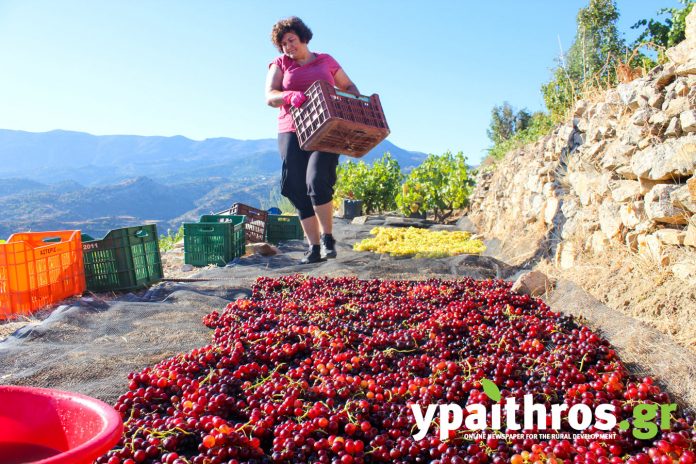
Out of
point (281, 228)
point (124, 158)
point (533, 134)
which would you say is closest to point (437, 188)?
point (533, 134)

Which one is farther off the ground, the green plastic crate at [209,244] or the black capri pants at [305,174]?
the black capri pants at [305,174]

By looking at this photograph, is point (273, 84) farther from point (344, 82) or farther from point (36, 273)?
point (36, 273)

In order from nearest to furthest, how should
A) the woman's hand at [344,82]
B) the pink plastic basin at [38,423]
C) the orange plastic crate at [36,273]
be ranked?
the pink plastic basin at [38,423]
the orange plastic crate at [36,273]
the woman's hand at [344,82]

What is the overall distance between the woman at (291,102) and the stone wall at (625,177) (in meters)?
2.26

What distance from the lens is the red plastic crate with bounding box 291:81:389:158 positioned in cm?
434

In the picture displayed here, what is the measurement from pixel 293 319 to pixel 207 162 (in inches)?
3096

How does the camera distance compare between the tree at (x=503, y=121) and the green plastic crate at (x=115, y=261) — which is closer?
the green plastic crate at (x=115, y=261)

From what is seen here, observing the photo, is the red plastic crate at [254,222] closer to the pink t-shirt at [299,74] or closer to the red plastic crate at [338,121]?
the pink t-shirt at [299,74]

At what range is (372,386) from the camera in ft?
7.23

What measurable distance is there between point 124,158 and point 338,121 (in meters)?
→ 84.8

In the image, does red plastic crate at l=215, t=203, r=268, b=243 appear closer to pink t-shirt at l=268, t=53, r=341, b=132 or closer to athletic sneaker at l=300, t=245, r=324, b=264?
athletic sneaker at l=300, t=245, r=324, b=264

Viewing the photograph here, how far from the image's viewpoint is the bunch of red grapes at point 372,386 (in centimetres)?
172

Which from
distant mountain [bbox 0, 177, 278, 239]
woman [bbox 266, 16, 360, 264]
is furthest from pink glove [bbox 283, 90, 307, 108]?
distant mountain [bbox 0, 177, 278, 239]

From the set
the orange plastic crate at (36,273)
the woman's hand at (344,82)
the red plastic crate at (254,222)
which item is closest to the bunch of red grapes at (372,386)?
the orange plastic crate at (36,273)
